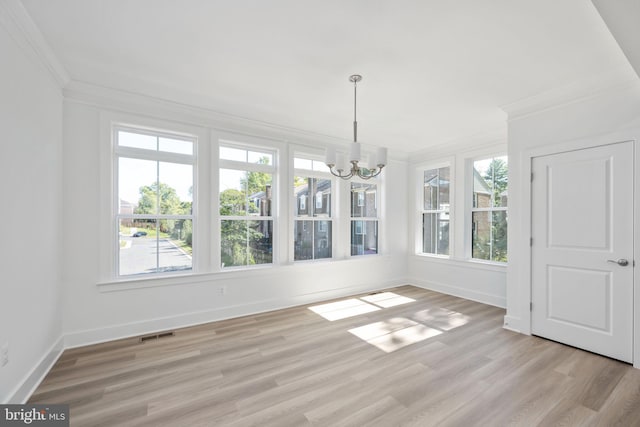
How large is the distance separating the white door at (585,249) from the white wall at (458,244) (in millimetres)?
1157

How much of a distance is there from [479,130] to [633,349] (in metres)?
3.13

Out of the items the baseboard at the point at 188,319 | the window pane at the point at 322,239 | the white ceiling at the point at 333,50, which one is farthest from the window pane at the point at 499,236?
the window pane at the point at 322,239

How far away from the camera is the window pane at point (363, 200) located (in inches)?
206

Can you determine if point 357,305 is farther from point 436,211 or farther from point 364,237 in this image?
point 436,211

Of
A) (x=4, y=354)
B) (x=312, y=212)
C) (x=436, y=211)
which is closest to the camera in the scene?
(x=4, y=354)

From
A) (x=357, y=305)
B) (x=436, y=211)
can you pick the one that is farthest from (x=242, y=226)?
(x=436, y=211)

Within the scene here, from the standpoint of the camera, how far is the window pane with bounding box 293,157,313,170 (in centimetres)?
457

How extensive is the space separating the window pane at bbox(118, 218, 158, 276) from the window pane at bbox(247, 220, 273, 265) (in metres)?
1.20

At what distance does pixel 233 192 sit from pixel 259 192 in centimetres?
39

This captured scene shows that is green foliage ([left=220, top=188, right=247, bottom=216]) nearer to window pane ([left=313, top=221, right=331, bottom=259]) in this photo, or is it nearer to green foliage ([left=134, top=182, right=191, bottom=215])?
green foliage ([left=134, top=182, right=191, bottom=215])

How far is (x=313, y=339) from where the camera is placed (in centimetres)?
319

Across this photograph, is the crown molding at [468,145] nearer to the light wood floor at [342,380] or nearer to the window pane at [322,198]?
the window pane at [322,198]

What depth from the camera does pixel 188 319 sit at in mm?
3547

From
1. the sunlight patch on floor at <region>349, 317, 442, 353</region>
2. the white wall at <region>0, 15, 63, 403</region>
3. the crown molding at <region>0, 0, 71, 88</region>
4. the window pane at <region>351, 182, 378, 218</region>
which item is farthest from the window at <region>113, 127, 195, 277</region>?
the window pane at <region>351, 182, 378, 218</region>
